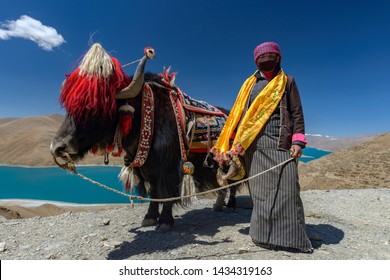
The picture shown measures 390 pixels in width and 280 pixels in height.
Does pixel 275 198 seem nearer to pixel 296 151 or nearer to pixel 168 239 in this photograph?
pixel 296 151

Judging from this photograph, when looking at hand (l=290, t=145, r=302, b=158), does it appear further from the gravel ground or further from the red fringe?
the red fringe

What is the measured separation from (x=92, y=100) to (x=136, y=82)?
45 centimetres

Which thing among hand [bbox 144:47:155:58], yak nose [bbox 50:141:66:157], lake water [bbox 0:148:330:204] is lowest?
lake water [bbox 0:148:330:204]

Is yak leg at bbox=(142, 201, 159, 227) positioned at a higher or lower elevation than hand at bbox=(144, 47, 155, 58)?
lower

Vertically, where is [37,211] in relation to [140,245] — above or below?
below

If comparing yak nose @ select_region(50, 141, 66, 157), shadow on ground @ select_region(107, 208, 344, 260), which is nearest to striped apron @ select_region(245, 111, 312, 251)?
shadow on ground @ select_region(107, 208, 344, 260)

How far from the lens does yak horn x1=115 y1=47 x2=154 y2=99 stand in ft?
8.20

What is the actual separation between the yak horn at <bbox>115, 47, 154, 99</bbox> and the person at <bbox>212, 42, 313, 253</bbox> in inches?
39.8

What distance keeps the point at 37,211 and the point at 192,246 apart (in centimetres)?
869

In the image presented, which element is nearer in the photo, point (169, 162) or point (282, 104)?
point (282, 104)

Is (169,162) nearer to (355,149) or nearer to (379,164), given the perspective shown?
(379,164)

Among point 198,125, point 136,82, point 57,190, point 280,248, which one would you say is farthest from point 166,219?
point 57,190

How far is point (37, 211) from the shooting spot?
9258 mm

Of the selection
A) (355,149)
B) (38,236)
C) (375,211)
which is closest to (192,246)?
(38,236)
